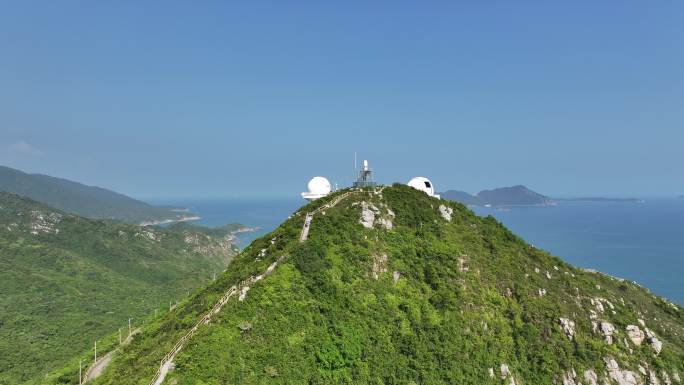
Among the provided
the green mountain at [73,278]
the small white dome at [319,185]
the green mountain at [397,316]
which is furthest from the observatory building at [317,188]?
the green mountain at [73,278]

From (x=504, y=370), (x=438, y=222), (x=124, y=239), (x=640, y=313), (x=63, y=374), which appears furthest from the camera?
(x=124, y=239)

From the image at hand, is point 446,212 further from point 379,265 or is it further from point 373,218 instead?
point 379,265

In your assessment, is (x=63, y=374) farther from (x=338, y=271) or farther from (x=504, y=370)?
(x=504, y=370)

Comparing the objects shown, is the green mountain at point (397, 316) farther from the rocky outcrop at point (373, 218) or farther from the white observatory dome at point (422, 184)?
the white observatory dome at point (422, 184)

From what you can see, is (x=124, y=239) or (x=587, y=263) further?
(x=124, y=239)

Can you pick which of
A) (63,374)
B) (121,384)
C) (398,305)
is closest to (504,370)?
(398,305)

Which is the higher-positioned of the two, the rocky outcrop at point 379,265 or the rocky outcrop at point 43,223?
the rocky outcrop at point 379,265
